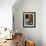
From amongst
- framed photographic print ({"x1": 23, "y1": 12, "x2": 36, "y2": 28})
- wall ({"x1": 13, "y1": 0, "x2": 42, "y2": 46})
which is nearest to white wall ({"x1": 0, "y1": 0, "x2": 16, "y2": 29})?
wall ({"x1": 13, "y1": 0, "x2": 42, "y2": 46})

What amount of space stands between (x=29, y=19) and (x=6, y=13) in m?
1.45

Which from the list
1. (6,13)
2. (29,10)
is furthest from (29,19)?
(6,13)

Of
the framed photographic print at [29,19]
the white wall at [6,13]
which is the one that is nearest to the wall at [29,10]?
the framed photographic print at [29,19]

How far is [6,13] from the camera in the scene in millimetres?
4383

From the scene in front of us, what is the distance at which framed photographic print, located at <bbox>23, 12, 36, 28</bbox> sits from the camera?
549 cm

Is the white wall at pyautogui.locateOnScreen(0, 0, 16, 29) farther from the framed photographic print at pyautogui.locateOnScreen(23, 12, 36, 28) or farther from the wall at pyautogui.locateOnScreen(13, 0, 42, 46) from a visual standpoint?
the framed photographic print at pyautogui.locateOnScreen(23, 12, 36, 28)

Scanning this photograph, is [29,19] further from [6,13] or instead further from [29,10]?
[6,13]

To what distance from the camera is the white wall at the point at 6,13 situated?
436 cm

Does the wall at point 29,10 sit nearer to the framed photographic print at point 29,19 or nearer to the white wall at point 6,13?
the framed photographic print at point 29,19

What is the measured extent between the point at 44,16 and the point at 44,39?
94cm

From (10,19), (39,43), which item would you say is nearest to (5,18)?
(10,19)

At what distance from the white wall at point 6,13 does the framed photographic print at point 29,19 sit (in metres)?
1.23

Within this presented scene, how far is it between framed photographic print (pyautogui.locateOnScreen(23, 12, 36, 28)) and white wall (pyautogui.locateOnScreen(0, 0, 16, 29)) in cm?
123

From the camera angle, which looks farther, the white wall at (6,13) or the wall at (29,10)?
the wall at (29,10)
